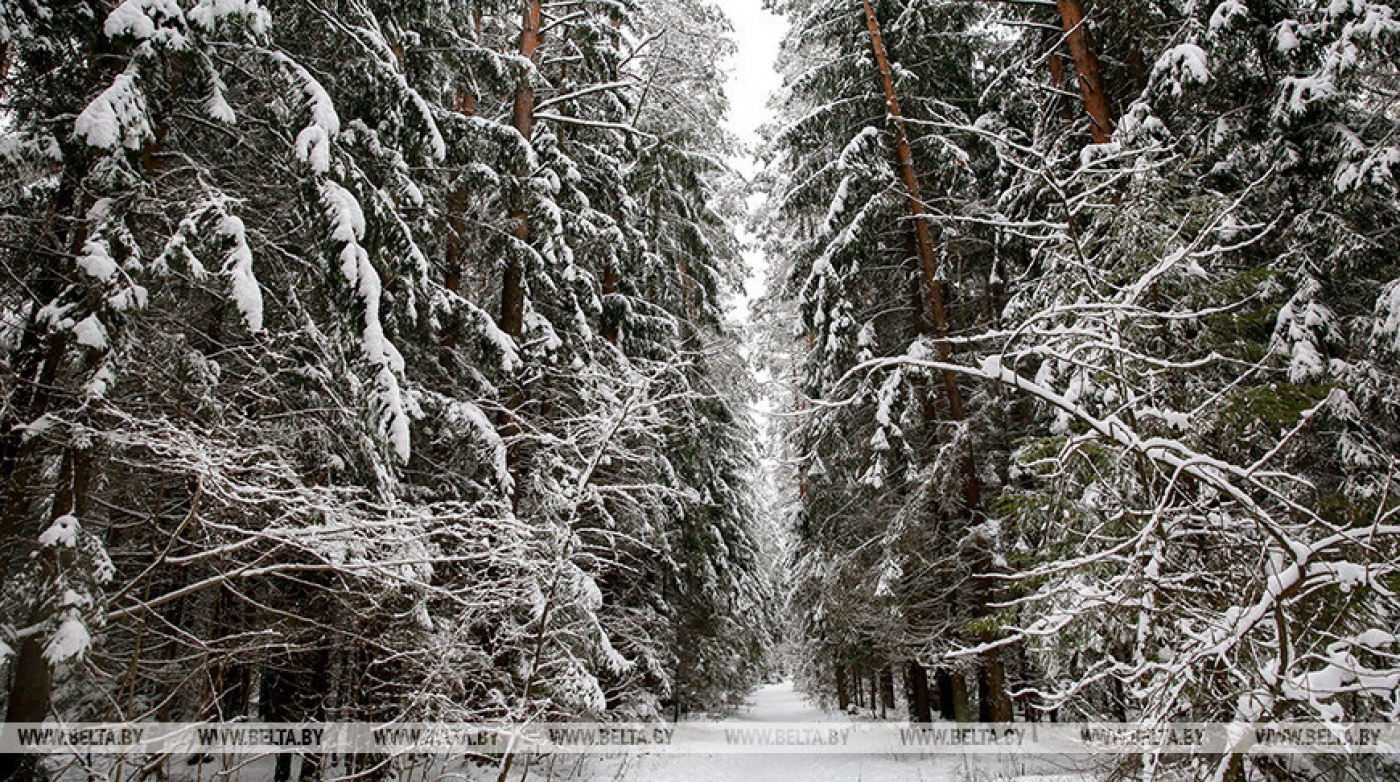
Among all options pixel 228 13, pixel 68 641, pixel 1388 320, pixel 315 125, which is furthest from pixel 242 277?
pixel 1388 320

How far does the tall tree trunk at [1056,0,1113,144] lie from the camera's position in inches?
303

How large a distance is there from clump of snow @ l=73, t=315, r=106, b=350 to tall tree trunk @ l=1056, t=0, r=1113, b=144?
32.0ft

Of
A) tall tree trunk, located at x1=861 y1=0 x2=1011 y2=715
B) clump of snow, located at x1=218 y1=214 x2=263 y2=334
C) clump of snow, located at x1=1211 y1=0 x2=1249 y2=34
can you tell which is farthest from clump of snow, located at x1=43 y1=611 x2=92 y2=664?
clump of snow, located at x1=1211 y1=0 x2=1249 y2=34

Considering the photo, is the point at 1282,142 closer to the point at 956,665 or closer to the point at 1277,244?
the point at 1277,244

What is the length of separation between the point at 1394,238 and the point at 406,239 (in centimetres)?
1076

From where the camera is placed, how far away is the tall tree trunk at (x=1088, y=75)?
303 inches

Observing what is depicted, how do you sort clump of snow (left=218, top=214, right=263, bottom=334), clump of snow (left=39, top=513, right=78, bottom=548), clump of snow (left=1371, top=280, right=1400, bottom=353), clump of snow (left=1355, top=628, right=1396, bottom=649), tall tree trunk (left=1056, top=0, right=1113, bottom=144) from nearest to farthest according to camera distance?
clump of snow (left=1355, top=628, right=1396, bottom=649)
clump of snow (left=39, top=513, right=78, bottom=548)
clump of snow (left=218, top=214, right=263, bottom=334)
clump of snow (left=1371, top=280, right=1400, bottom=353)
tall tree trunk (left=1056, top=0, right=1113, bottom=144)

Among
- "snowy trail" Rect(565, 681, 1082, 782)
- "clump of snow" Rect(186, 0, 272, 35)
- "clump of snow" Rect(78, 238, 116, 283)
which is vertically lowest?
"snowy trail" Rect(565, 681, 1082, 782)

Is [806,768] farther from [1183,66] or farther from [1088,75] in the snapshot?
[1088,75]

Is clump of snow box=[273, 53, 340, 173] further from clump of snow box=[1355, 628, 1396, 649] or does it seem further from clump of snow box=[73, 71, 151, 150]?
clump of snow box=[1355, 628, 1396, 649]

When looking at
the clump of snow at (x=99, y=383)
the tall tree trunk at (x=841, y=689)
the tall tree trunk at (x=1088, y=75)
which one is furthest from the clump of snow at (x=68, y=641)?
the tall tree trunk at (x=841, y=689)

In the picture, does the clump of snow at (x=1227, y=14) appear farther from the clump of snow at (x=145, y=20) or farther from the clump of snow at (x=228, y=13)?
the clump of snow at (x=145, y=20)

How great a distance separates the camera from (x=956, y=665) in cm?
888

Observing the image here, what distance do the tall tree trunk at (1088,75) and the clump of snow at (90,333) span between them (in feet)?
32.0
